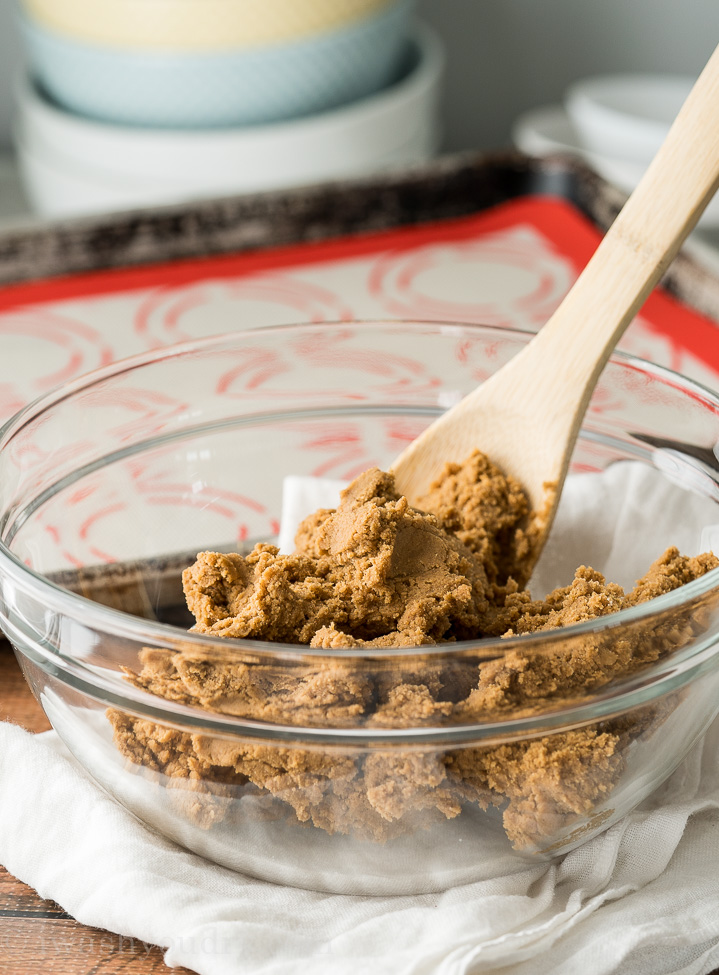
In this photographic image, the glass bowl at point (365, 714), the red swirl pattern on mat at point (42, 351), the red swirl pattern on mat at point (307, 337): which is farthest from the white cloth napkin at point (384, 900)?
the red swirl pattern on mat at point (42, 351)

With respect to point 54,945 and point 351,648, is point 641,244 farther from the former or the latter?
point 54,945

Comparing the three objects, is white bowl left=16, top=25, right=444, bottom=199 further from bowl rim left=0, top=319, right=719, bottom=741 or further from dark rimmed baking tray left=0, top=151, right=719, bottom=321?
bowl rim left=0, top=319, right=719, bottom=741

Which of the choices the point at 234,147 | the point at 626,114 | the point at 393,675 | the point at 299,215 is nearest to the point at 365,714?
the point at 393,675

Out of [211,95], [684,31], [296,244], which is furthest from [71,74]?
[684,31]

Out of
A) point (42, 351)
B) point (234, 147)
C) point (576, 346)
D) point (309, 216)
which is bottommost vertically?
point (576, 346)

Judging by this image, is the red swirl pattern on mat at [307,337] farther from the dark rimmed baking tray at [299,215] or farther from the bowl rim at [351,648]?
the bowl rim at [351,648]

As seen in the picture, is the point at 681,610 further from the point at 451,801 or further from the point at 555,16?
the point at 555,16

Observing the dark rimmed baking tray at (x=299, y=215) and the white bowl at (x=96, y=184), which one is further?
the white bowl at (x=96, y=184)
